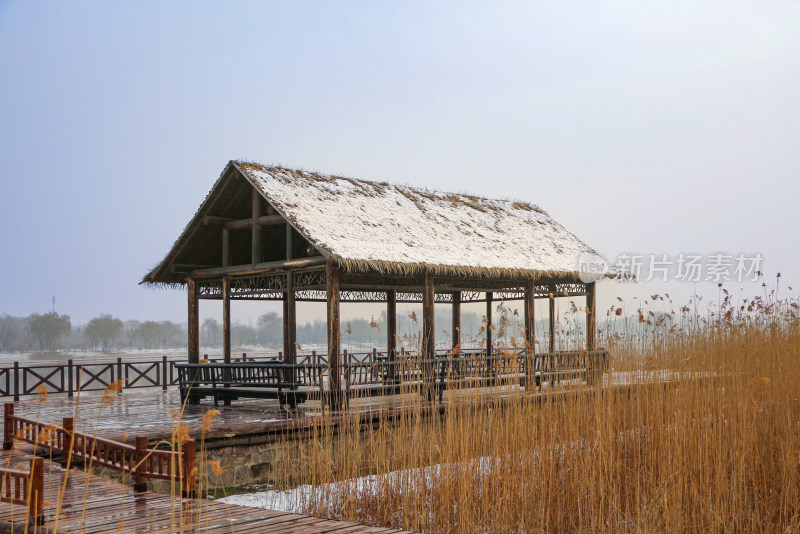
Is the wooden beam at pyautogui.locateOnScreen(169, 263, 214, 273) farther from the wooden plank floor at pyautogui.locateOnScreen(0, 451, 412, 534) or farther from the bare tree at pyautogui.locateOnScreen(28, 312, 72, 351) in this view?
the bare tree at pyautogui.locateOnScreen(28, 312, 72, 351)

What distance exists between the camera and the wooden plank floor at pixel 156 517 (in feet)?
13.8

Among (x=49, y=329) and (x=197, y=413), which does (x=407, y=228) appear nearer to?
(x=197, y=413)

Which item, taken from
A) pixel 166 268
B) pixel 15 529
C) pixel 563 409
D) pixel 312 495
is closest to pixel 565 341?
pixel 563 409

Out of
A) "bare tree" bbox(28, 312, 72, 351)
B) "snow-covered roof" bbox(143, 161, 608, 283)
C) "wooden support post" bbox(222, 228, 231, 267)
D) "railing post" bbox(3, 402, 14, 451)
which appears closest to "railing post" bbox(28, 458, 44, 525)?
"railing post" bbox(3, 402, 14, 451)

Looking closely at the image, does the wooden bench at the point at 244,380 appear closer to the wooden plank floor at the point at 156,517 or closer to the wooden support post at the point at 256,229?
the wooden support post at the point at 256,229

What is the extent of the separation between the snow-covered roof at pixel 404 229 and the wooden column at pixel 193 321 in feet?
1.86

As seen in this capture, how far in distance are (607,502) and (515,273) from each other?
6.34 meters

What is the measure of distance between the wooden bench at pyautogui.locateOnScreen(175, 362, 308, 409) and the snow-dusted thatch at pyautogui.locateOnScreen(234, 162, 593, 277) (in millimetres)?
1628

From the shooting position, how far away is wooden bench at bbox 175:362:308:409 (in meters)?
9.34

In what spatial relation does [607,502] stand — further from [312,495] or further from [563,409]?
[312,495]

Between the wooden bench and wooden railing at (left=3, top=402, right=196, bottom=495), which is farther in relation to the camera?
the wooden bench

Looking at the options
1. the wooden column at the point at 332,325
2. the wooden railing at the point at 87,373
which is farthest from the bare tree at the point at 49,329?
the wooden column at the point at 332,325

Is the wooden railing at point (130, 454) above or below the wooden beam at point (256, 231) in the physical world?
below

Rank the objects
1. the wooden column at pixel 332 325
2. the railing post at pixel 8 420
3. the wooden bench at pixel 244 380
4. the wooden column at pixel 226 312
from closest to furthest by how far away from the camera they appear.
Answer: the railing post at pixel 8 420 < the wooden column at pixel 332 325 < the wooden bench at pixel 244 380 < the wooden column at pixel 226 312
